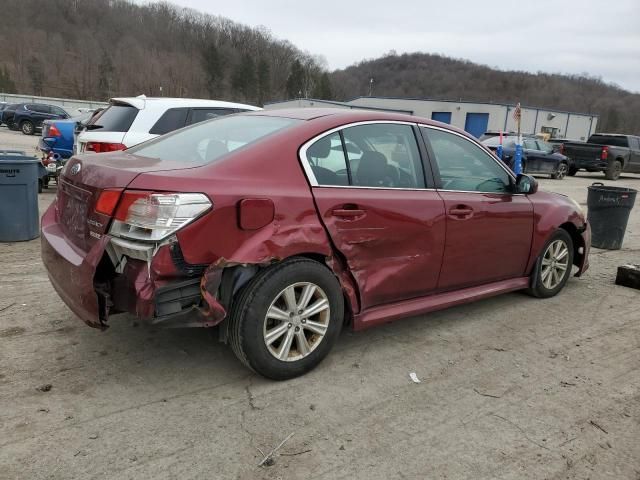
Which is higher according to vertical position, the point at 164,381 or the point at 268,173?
the point at 268,173

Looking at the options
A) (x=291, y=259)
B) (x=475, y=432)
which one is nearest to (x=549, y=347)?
(x=475, y=432)

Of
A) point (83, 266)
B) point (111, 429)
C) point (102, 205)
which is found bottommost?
point (111, 429)

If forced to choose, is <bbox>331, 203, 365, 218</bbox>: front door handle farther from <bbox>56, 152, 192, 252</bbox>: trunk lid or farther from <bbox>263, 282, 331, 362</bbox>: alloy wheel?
<bbox>56, 152, 192, 252</bbox>: trunk lid

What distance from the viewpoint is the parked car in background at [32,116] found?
28000 mm

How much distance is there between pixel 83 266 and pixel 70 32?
419ft

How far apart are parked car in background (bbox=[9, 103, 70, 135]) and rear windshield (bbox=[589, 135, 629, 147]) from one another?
26070 millimetres

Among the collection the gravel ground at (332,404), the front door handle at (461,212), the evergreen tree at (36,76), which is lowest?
the gravel ground at (332,404)

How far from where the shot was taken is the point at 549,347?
3998 millimetres

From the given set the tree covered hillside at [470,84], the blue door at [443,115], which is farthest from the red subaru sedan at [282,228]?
the tree covered hillside at [470,84]

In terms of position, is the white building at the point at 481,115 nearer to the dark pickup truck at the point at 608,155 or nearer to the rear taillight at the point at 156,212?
the dark pickup truck at the point at 608,155

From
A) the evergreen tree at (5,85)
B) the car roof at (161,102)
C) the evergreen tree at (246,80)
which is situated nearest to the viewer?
the car roof at (161,102)

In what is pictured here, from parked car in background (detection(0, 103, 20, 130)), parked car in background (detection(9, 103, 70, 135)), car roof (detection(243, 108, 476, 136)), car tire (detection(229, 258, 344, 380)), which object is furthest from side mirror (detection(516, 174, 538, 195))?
parked car in background (detection(0, 103, 20, 130))

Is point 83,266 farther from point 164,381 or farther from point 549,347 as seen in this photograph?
point 549,347

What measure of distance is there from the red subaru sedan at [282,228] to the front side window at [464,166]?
0.6 inches
